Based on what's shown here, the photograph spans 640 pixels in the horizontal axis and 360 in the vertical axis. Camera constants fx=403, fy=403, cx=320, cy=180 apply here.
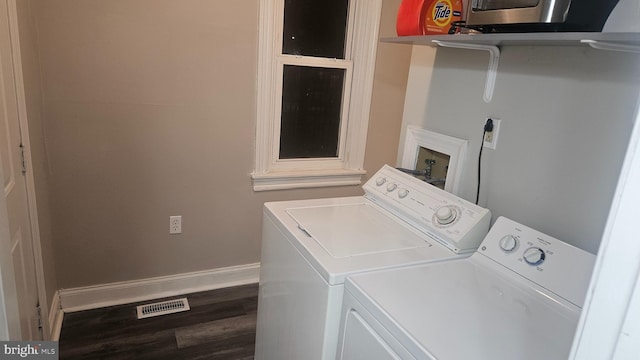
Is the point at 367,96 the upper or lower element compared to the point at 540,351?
upper

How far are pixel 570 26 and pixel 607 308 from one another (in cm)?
93

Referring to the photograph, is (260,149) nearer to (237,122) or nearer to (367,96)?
(237,122)

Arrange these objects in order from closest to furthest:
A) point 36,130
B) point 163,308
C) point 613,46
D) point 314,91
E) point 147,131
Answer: point 613,46 → point 36,130 → point 147,131 → point 163,308 → point 314,91

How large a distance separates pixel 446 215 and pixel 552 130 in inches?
17.7

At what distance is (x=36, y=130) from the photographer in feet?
6.19

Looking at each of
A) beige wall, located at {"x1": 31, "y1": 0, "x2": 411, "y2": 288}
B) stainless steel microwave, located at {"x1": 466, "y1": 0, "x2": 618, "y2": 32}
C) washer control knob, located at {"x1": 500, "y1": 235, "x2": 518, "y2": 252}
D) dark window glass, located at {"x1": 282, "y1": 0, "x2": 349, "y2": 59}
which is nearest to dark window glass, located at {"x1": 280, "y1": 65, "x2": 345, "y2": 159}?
dark window glass, located at {"x1": 282, "y1": 0, "x2": 349, "y2": 59}

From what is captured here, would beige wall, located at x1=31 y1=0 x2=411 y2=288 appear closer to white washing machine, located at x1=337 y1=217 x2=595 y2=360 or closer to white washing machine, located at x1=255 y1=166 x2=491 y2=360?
white washing machine, located at x1=255 y1=166 x2=491 y2=360

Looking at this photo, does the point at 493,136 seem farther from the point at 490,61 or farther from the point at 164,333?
the point at 164,333

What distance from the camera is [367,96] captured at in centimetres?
278

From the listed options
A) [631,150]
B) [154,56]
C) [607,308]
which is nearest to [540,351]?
[607,308]

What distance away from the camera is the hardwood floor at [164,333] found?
2.07 metres

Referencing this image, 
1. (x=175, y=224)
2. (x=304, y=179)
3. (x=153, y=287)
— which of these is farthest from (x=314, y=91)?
(x=153, y=287)

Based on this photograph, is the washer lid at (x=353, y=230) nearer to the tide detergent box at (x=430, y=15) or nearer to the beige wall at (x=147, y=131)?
the tide detergent box at (x=430, y=15)

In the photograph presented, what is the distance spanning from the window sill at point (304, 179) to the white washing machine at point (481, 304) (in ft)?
4.92
